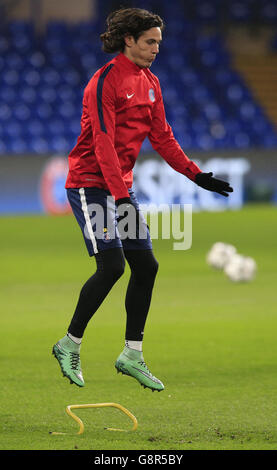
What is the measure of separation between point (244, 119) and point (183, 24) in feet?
10.8

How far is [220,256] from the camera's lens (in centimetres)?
1197

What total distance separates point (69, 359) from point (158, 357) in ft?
6.23

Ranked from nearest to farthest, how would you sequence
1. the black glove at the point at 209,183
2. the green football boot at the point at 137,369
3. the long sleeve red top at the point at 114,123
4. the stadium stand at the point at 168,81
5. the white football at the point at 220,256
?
the long sleeve red top at the point at 114,123
the green football boot at the point at 137,369
the black glove at the point at 209,183
the white football at the point at 220,256
the stadium stand at the point at 168,81

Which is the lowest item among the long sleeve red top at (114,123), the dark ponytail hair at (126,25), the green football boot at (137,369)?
Result: the green football boot at (137,369)

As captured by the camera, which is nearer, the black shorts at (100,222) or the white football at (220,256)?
the black shorts at (100,222)

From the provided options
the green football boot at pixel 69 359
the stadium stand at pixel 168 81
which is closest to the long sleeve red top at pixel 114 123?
the green football boot at pixel 69 359

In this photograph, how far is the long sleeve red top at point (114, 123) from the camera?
4.95 m

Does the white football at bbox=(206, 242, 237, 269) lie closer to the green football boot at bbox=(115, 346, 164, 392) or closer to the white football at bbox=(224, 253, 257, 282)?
the white football at bbox=(224, 253, 257, 282)

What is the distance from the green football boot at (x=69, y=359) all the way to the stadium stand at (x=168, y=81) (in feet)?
44.3

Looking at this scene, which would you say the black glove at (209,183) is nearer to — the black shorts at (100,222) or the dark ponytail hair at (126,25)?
the black shorts at (100,222)

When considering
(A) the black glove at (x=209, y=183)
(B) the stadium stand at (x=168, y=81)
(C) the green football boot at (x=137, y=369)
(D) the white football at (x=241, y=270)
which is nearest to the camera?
(C) the green football boot at (x=137, y=369)

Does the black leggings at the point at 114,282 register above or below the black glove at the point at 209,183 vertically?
below

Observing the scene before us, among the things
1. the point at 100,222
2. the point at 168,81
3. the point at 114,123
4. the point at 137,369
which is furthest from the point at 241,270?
the point at 168,81

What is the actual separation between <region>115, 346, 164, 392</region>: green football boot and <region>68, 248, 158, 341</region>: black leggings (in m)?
0.10
